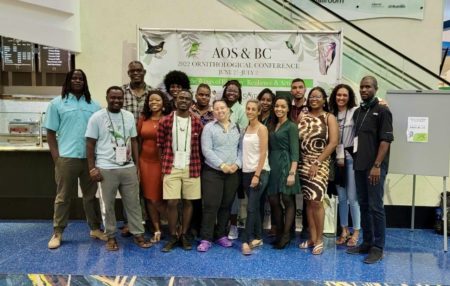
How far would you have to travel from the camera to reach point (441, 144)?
11.8 ft

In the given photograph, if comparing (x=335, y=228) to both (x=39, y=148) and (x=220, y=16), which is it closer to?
(x=220, y=16)

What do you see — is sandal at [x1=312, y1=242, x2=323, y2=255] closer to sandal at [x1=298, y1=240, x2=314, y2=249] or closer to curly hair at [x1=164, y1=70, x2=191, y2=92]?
sandal at [x1=298, y1=240, x2=314, y2=249]

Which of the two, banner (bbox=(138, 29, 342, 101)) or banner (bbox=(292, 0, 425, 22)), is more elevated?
banner (bbox=(292, 0, 425, 22))

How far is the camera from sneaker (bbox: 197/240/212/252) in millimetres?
3496

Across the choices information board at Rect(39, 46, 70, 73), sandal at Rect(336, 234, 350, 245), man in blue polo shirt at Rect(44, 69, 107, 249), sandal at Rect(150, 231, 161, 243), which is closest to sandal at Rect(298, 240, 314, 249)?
sandal at Rect(336, 234, 350, 245)

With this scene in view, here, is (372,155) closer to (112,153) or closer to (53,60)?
(112,153)

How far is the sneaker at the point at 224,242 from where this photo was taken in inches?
143

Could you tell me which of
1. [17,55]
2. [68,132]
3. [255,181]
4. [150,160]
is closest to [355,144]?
[255,181]

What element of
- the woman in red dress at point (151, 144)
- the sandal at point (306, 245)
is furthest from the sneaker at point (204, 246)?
the sandal at point (306, 245)

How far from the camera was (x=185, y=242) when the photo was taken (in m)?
3.55

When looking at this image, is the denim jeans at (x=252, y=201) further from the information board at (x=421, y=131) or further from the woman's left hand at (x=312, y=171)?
the information board at (x=421, y=131)

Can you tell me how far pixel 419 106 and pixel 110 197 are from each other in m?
2.94

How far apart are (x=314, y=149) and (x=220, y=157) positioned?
83cm

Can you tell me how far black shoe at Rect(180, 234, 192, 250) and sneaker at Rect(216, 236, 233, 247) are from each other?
0.94 feet
